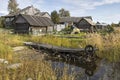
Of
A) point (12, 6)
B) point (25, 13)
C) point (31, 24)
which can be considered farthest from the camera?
point (12, 6)

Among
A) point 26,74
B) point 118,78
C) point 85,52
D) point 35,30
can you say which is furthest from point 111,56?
point 35,30

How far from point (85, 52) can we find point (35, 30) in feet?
90.8

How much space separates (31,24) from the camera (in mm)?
43031

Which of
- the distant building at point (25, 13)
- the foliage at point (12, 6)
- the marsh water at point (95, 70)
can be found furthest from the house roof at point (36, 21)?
the foliage at point (12, 6)

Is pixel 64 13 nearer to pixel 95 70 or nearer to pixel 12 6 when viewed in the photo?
pixel 12 6

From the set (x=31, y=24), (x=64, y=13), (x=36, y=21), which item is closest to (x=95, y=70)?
(x=31, y=24)

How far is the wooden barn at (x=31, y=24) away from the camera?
43650 mm

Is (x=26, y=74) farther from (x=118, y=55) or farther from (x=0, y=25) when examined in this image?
(x=0, y=25)

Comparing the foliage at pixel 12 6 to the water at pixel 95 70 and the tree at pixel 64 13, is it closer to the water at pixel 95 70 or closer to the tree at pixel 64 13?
the tree at pixel 64 13

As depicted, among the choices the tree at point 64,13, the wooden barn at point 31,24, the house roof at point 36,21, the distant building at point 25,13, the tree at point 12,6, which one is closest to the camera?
the wooden barn at point 31,24

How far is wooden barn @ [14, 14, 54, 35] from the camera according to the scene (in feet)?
143

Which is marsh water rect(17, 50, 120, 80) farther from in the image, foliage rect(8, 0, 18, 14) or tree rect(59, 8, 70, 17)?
tree rect(59, 8, 70, 17)

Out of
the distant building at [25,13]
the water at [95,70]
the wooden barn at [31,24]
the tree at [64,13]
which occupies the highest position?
the tree at [64,13]

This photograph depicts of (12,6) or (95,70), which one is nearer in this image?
(95,70)
